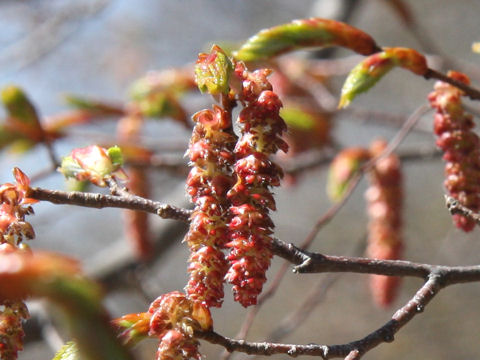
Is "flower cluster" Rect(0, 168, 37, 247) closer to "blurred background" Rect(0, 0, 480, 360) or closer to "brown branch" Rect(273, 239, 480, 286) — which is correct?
"brown branch" Rect(273, 239, 480, 286)

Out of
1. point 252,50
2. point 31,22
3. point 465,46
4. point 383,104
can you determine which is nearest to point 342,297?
point 383,104

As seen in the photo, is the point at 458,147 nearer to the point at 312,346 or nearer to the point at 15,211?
the point at 312,346

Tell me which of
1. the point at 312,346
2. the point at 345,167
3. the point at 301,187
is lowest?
the point at 312,346

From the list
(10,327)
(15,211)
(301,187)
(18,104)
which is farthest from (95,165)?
(301,187)

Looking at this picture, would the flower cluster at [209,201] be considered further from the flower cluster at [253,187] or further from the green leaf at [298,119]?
the green leaf at [298,119]

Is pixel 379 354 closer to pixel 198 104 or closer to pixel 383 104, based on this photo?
pixel 383 104

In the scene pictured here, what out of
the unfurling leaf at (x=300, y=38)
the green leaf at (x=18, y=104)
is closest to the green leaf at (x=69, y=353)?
the unfurling leaf at (x=300, y=38)

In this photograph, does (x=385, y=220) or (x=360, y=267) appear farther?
(x=385, y=220)
